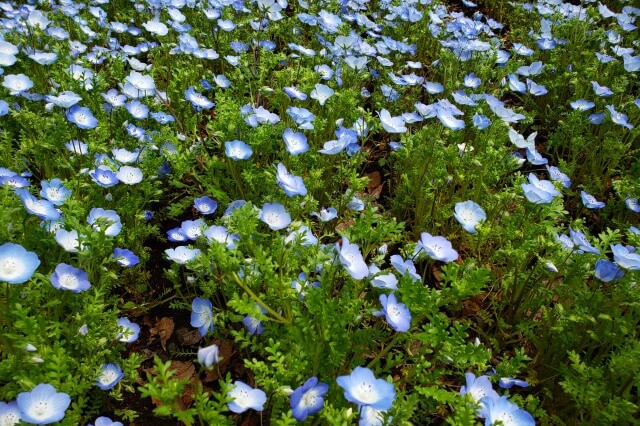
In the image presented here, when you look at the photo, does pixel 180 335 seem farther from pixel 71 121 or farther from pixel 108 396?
pixel 71 121

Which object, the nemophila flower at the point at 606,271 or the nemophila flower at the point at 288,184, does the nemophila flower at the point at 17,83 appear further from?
the nemophila flower at the point at 606,271

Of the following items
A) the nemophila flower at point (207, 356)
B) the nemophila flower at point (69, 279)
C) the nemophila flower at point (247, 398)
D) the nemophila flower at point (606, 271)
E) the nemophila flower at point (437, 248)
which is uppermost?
the nemophila flower at point (207, 356)

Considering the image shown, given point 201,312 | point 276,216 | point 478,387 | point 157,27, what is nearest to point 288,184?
point 276,216

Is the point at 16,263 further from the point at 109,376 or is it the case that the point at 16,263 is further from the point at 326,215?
the point at 326,215

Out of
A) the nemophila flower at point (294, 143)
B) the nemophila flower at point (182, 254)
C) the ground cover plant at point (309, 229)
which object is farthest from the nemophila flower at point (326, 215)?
the nemophila flower at point (182, 254)

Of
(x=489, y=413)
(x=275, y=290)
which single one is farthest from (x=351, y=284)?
(x=489, y=413)

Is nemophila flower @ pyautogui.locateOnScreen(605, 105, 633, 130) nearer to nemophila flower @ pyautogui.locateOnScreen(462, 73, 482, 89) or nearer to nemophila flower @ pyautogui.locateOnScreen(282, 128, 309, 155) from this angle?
nemophila flower @ pyautogui.locateOnScreen(462, 73, 482, 89)
